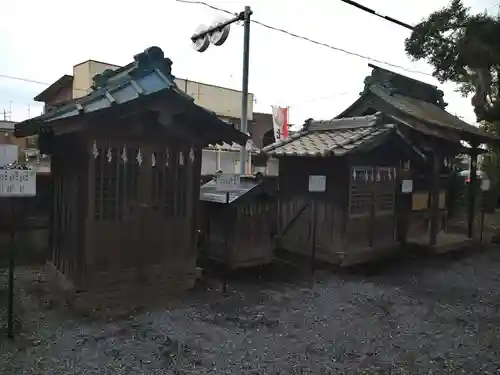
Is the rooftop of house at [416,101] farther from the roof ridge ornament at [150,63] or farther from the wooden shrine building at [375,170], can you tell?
the roof ridge ornament at [150,63]

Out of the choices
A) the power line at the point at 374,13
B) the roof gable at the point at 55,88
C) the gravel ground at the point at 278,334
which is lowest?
the gravel ground at the point at 278,334

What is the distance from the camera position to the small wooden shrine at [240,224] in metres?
7.71

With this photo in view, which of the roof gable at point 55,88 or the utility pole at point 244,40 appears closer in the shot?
the utility pole at point 244,40

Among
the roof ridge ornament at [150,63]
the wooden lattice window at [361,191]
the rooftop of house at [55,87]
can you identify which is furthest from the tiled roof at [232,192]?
the rooftop of house at [55,87]

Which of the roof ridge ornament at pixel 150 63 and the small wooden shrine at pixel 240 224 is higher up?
the roof ridge ornament at pixel 150 63

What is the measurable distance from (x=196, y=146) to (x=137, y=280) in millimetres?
2160

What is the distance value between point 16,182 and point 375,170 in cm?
677

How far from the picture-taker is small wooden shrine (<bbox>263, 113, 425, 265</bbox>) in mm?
8375

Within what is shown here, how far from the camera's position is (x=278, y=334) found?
5074 millimetres

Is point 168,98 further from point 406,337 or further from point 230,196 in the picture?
point 406,337

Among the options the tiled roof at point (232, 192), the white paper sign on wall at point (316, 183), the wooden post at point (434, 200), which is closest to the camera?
the white paper sign on wall at point (316, 183)

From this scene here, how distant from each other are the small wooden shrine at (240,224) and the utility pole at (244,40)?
3678 millimetres

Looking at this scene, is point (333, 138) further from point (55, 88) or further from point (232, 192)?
point (55, 88)

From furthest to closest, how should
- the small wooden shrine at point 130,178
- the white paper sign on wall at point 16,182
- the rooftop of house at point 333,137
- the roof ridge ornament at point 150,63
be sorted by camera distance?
1. the rooftop of house at point 333,137
2. the roof ridge ornament at point 150,63
3. the small wooden shrine at point 130,178
4. the white paper sign on wall at point 16,182
